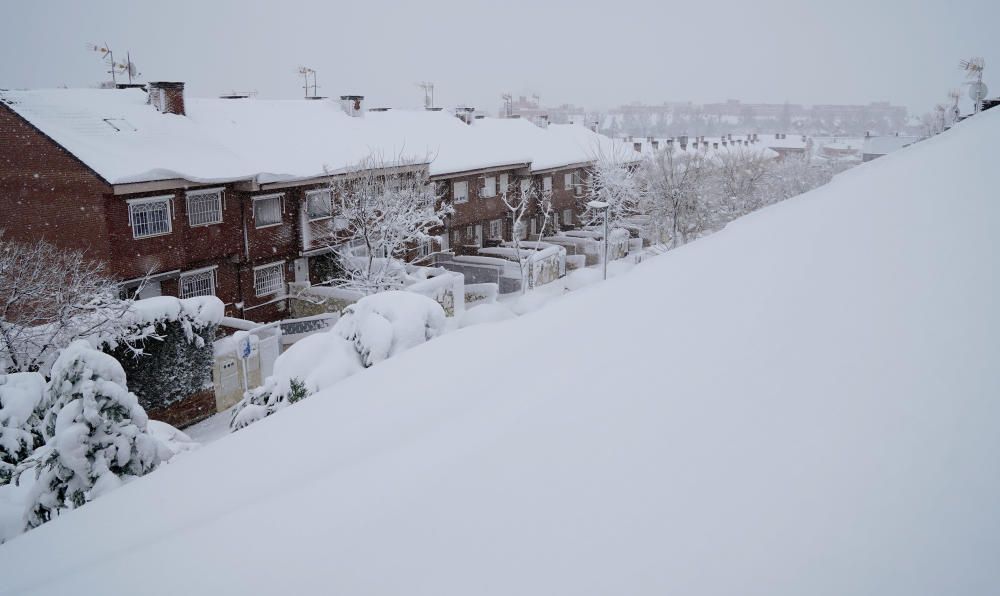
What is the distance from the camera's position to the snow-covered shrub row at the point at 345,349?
28.5 feet

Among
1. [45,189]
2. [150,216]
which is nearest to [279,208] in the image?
[150,216]

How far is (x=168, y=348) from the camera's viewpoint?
1567 cm

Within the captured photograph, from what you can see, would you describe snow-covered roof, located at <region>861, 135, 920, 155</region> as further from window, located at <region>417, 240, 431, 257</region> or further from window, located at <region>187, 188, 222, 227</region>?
window, located at <region>187, 188, 222, 227</region>

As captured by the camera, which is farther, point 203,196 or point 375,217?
point 375,217

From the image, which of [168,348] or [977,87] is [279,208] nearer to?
[168,348]

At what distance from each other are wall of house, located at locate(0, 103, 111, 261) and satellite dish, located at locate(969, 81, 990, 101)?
32166 millimetres

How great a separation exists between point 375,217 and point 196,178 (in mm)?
6057

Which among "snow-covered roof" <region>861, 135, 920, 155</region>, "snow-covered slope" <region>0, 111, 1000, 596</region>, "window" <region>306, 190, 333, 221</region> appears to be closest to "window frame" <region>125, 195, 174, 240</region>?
"window" <region>306, 190, 333, 221</region>

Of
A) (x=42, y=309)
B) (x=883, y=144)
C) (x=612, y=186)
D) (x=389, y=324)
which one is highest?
(x=883, y=144)

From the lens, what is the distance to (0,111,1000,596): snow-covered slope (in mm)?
2359

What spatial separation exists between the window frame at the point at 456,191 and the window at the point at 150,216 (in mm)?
14449

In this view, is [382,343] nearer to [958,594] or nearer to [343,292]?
[958,594]

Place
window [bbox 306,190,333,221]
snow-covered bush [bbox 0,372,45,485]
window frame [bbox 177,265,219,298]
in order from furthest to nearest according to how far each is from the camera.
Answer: window [bbox 306,190,333,221], window frame [bbox 177,265,219,298], snow-covered bush [bbox 0,372,45,485]

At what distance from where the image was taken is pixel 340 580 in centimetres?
271
